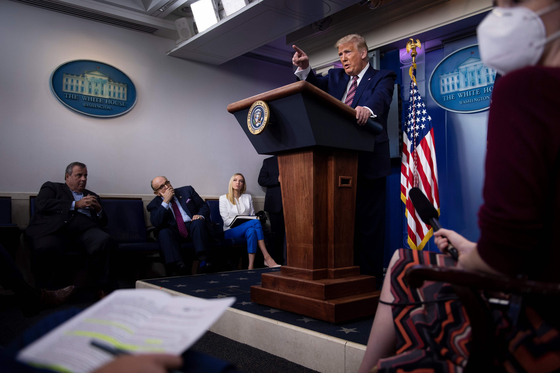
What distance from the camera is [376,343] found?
0.94 m

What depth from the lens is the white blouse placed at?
16.6 feet

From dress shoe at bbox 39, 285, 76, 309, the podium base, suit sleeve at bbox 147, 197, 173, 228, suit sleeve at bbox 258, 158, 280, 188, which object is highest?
suit sleeve at bbox 258, 158, 280, 188

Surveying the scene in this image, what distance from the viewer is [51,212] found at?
356 cm

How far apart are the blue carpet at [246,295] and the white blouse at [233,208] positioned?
4.02ft

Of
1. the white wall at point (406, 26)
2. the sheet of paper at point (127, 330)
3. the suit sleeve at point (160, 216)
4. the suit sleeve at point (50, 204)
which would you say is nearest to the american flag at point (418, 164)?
the white wall at point (406, 26)

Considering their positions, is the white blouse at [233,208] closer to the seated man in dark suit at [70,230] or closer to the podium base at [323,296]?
the seated man in dark suit at [70,230]

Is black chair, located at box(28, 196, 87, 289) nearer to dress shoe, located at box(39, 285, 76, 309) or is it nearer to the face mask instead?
dress shoe, located at box(39, 285, 76, 309)

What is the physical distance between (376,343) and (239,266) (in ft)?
13.3

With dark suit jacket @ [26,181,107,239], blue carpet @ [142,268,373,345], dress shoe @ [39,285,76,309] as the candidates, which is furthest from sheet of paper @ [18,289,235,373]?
dark suit jacket @ [26,181,107,239]

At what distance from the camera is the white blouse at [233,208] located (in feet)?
16.6

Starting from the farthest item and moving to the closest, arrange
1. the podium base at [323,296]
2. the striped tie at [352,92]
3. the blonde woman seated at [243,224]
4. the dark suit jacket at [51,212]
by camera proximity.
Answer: the blonde woman seated at [243,224] → the dark suit jacket at [51,212] → the striped tie at [352,92] → the podium base at [323,296]

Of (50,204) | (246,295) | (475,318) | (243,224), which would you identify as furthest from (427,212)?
(243,224)

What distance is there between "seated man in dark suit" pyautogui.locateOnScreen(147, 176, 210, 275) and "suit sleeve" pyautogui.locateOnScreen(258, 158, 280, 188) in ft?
3.86

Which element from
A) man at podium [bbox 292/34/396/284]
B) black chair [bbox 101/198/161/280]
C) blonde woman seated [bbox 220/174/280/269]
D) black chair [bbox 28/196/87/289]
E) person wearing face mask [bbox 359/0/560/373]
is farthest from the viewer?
blonde woman seated [bbox 220/174/280/269]
